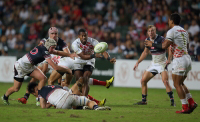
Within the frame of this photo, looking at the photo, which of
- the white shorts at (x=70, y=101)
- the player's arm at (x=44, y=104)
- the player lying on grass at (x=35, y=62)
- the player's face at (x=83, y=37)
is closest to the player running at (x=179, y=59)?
the white shorts at (x=70, y=101)

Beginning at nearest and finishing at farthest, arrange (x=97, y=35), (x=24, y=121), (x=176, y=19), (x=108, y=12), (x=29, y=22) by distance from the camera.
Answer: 1. (x=24, y=121)
2. (x=176, y=19)
3. (x=97, y=35)
4. (x=108, y=12)
5. (x=29, y=22)

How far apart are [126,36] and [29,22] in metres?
7.74

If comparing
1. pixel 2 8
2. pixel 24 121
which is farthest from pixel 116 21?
pixel 24 121

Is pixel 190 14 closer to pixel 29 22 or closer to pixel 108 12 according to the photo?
pixel 108 12

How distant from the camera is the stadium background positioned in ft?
61.6

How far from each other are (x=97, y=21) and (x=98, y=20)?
0.31 feet

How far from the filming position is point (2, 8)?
82.4 feet

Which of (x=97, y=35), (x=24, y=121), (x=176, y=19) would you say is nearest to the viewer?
(x=24, y=121)

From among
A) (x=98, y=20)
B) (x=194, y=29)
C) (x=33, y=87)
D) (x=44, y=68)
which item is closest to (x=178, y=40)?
(x=33, y=87)

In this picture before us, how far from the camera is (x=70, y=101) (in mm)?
8141

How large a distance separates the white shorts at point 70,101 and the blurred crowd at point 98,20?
385 inches

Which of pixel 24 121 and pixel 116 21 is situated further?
pixel 116 21

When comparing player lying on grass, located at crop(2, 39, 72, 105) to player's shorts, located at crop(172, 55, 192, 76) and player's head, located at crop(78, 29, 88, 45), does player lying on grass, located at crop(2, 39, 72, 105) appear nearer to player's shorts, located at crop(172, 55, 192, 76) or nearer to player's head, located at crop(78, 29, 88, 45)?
player's head, located at crop(78, 29, 88, 45)

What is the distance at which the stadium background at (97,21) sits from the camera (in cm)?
1878
